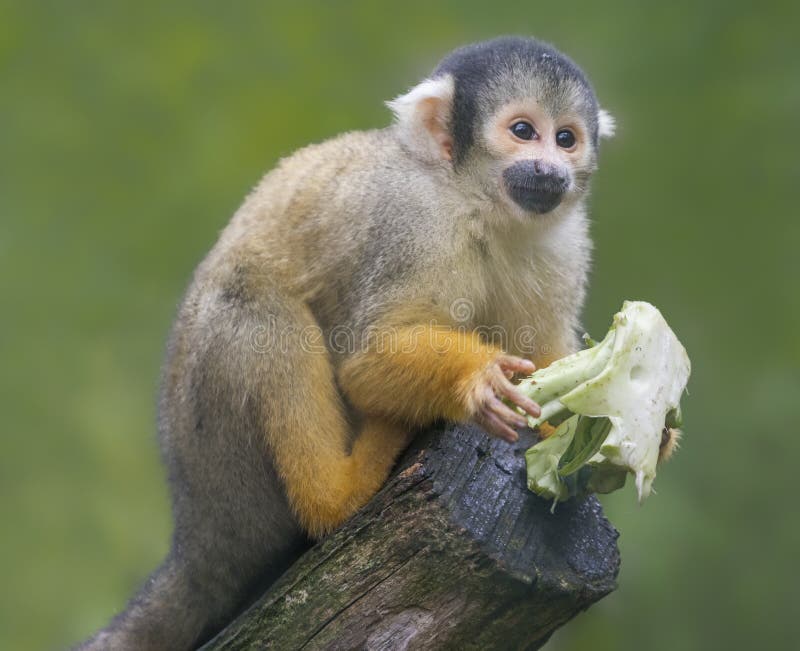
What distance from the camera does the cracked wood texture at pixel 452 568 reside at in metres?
2.87

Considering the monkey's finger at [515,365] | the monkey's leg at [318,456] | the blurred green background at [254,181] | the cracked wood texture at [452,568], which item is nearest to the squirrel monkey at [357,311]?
the monkey's leg at [318,456]

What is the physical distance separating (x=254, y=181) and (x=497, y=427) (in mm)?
3344

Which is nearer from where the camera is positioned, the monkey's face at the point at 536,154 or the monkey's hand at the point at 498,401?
the monkey's hand at the point at 498,401

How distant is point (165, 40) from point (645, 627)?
15.0 feet

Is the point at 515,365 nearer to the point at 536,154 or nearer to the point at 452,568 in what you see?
the point at 452,568

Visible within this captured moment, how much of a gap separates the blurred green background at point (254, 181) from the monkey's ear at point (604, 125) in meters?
1.45

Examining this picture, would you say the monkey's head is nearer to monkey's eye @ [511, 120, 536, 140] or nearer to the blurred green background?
monkey's eye @ [511, 120, 536, 140]

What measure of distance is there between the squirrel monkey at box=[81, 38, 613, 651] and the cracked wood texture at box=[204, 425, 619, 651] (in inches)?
14.6

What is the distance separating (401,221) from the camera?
3.60m

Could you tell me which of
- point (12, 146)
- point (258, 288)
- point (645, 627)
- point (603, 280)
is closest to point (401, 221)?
point (258, 288)

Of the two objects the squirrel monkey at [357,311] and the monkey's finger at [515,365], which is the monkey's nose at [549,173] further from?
the monkey's finger at [515,365]

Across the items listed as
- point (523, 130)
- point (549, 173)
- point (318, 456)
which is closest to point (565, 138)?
point (523, 130)

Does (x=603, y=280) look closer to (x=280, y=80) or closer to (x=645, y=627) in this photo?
(x=645, y=627)

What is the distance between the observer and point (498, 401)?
3041 millimetres
